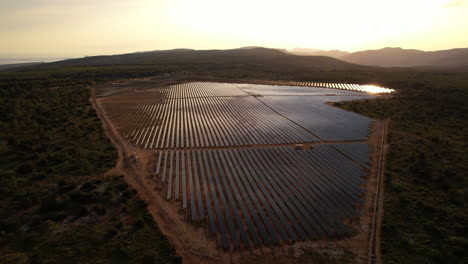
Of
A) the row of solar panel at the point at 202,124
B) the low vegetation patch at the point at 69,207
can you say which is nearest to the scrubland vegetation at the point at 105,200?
the low vegetation patch at the point at 69,207

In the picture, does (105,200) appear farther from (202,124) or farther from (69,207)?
(202,124)

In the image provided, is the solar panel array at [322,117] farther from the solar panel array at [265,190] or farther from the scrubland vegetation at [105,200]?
the solar panel array at [265,190]

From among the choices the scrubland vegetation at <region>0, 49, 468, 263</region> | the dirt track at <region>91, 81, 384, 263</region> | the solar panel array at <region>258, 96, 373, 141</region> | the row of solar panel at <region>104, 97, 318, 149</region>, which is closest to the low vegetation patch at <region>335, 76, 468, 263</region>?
the scrubland vegetation at <region>0, 49, 468, 263</region>

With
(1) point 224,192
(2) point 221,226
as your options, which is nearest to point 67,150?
(1) point 224,192

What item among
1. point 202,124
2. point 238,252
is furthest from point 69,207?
A: point 202,124

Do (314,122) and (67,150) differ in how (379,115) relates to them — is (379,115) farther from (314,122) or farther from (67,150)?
(67,150)
